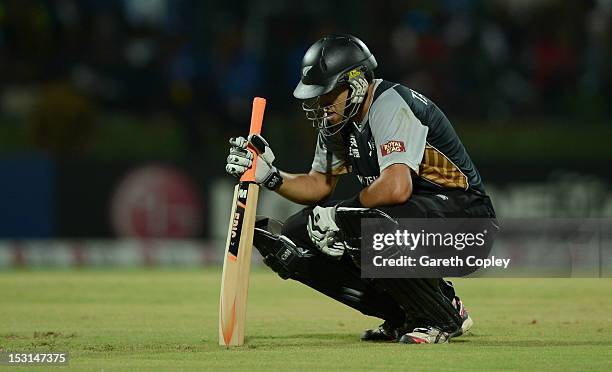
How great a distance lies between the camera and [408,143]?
5273mm

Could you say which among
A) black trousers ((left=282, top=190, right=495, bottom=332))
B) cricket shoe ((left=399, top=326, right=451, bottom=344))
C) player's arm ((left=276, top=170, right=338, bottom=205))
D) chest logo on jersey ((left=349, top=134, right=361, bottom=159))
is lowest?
cricket shoe ((left=399, top=326, right=451, bottom=344))

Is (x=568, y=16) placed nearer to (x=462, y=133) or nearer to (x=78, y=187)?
(x=462, y=133)

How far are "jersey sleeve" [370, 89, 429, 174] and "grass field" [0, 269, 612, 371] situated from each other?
85cm

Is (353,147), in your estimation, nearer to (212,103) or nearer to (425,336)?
(425,336)

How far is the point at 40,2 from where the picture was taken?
13.1 m

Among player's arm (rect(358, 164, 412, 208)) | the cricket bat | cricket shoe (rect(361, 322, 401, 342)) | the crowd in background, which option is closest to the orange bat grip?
the cricket bat

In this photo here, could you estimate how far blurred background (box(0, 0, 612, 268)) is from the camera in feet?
39.0

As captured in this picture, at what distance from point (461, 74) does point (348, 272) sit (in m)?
7.56

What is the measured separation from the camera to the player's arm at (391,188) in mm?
5207

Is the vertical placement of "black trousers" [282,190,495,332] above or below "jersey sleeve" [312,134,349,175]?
below

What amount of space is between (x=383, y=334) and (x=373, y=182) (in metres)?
0.80

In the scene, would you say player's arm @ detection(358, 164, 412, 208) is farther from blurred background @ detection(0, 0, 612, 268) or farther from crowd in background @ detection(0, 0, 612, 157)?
crowd in background @ detection(0, 0, 612, 157)

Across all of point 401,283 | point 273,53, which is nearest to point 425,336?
point 401,283

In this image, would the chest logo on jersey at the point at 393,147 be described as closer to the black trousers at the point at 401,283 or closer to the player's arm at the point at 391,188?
the player's arm at the point at 391,188
